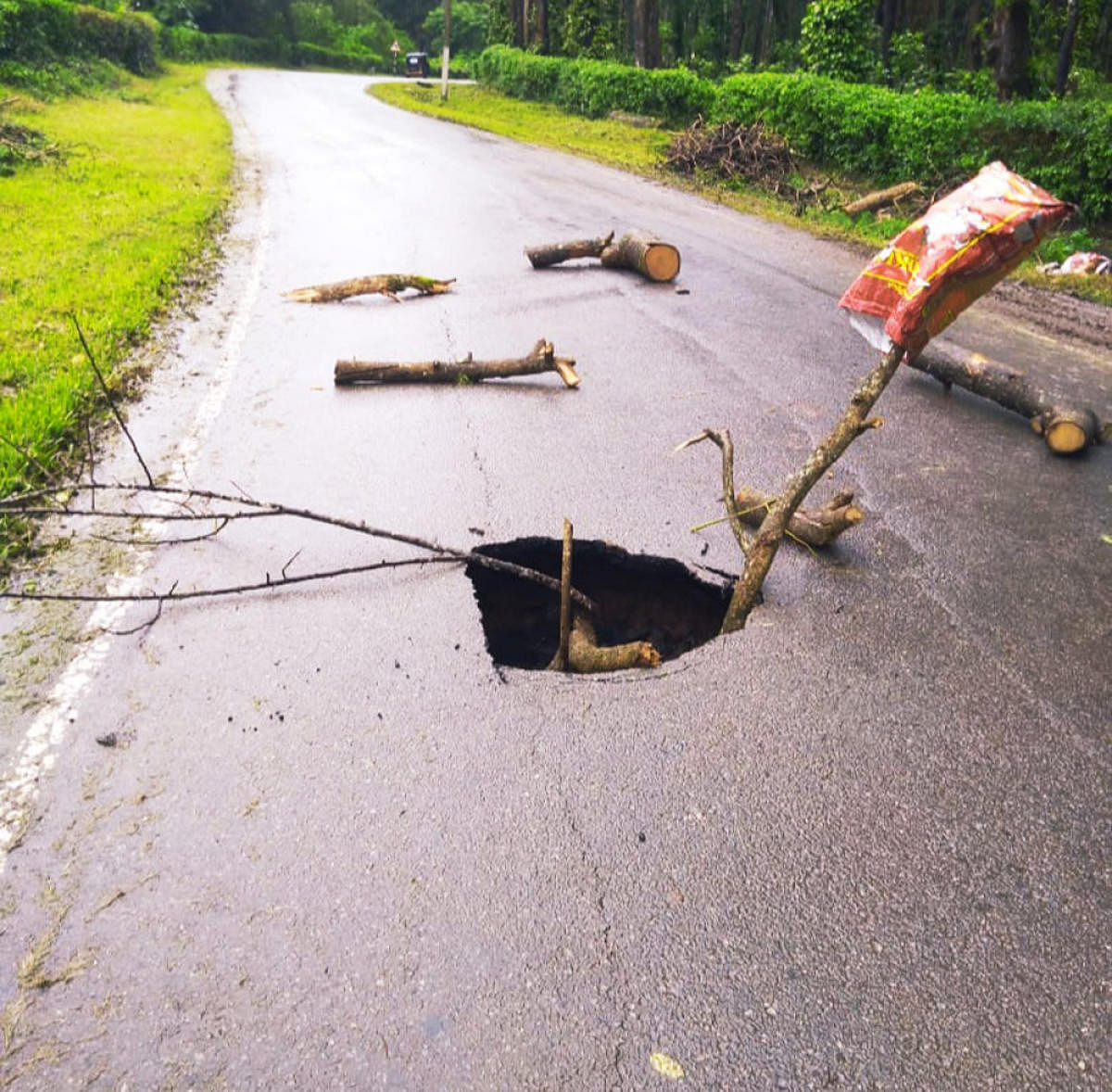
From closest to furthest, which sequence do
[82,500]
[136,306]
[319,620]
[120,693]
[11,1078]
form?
1. [11,1078]
2. [120,693]
3. [319,620]
4. [82,500]
5. [136,306]

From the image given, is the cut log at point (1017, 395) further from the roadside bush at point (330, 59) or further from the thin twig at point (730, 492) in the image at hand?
the roadside bush at point (330, 59)

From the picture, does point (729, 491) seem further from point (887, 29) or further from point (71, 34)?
point (71, 34)

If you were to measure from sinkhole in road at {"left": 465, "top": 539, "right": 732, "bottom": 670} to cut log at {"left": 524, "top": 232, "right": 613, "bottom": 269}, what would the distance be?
6.32 m

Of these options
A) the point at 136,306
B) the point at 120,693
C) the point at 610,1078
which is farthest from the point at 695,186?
the point at 610,1078

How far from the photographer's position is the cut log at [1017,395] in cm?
551

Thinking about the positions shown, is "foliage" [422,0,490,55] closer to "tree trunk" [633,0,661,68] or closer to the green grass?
"tree trunk" [633,0,661,68]

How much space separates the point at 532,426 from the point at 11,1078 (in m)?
4.45

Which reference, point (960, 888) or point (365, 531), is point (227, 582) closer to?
point (365, 531)

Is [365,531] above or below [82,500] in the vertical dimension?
above

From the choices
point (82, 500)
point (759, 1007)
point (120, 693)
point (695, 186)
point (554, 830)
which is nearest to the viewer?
point (759, 1007)

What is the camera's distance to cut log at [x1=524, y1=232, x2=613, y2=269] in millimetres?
9758

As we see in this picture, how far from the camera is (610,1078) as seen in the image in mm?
2057

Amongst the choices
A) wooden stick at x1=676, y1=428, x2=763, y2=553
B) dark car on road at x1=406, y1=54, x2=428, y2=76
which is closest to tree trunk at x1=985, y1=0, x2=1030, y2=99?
wooden stick at x1=676, y1=428, x2=763, y2=553

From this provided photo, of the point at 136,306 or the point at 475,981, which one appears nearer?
the point at 475,981
